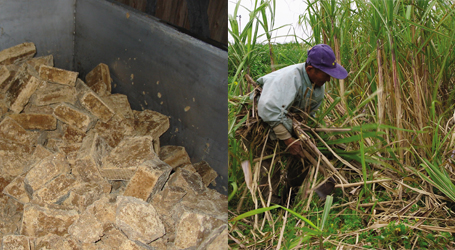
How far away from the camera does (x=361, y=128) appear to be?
3.92ft

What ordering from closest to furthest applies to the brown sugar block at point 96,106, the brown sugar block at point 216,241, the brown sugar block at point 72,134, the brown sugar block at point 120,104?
the brown sugar block at point 216,241, the brown sugar block at point 72,134, the brown sugar block at point 96,106, the brown sugar block at point 120,104

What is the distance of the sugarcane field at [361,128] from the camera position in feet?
3.87

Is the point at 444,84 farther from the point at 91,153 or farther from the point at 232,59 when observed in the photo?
the point at 91,153

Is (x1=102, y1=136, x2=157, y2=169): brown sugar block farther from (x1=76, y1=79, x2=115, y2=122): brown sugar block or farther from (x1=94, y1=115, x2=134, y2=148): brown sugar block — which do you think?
(x1=76, y1=79, x2=115, y2=122): brown sugar block

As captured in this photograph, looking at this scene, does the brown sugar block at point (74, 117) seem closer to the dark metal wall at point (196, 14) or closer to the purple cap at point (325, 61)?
the dark metal wall at point (196, 14)

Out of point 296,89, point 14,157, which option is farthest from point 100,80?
point 296,89

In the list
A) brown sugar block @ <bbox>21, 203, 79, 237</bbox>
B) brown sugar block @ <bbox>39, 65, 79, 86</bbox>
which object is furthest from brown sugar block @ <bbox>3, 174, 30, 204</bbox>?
brown sugar block @ <bbox>39, 65, 79, 86</bbox>

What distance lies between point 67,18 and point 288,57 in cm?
256

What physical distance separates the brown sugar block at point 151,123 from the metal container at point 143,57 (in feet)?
0.16

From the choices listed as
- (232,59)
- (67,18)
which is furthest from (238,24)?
(67,18)

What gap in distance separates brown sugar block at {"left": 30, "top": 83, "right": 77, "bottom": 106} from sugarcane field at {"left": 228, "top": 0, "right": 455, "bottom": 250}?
5.86ft

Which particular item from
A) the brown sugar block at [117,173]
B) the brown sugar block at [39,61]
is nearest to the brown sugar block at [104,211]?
the brown sugar block at [117,173]

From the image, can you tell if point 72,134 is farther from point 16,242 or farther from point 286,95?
point 286,95

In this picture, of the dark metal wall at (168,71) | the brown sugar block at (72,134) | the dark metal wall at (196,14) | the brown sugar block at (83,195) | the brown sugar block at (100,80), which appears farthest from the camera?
the brown sugar block at (100,80)
